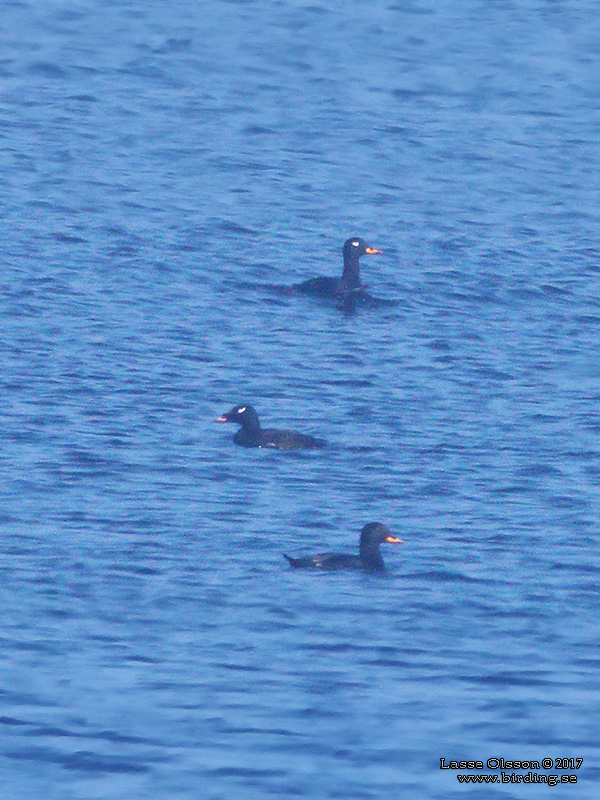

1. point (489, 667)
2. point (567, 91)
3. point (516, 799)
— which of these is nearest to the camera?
point (516, 799)

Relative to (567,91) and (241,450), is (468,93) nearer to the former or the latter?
(567,91)

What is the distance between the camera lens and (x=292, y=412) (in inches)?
829

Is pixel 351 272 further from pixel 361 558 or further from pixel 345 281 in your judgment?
pixel 361 558

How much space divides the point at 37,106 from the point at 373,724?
22515 mm

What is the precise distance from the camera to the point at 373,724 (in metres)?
13.7

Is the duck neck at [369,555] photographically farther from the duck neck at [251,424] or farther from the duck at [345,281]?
the duck at [345,281]

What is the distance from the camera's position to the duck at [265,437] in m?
19.6

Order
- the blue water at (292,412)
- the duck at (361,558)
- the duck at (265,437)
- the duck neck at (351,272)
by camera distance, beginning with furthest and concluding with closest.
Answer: the duck neck at (351,272)
the duck at (265,437)
the duck at (361,558)
the blue water at (292,412)

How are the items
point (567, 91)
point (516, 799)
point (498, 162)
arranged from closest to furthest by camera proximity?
point (516, 799) < point (498, 162) < point (567, 91)

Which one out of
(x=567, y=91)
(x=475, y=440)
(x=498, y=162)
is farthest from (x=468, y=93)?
(x=475, y=440)

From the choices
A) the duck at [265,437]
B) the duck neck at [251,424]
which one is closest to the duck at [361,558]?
the duck at [265,437]

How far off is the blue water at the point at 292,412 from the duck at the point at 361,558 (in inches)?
5.9

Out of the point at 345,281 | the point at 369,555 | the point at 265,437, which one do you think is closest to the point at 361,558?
the point at 369,555

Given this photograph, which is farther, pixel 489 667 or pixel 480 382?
pixel 480 382
